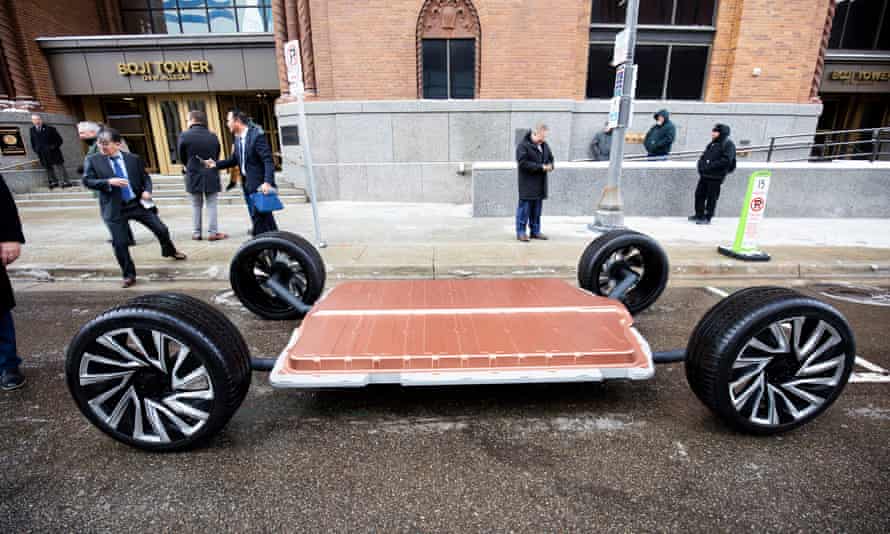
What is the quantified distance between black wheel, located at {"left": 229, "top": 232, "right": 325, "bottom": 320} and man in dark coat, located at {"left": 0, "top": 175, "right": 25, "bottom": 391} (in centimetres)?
150

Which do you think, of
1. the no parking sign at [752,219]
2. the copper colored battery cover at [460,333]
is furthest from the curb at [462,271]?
the copper colored battery cover at [460,333]

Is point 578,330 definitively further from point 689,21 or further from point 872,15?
point 872,15

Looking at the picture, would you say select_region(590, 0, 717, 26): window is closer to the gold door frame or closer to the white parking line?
the white parking line

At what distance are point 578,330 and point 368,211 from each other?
8.71 metres

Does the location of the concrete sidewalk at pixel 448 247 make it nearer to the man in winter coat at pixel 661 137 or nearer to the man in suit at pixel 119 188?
the man in suit at pixel 119 188

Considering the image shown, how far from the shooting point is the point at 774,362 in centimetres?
252

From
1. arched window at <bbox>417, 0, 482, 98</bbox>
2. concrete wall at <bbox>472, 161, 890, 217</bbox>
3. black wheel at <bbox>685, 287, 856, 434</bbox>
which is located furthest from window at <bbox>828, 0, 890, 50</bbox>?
black wheel at <bbox>685, 287, 856, 434</bbox>

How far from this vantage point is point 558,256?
6.63 meters

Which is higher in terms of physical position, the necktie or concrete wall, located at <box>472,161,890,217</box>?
the necktie

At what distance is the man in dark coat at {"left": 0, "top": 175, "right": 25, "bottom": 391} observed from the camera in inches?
122

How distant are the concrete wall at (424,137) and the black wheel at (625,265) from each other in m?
8.42

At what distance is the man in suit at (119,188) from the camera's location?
538 centimetres

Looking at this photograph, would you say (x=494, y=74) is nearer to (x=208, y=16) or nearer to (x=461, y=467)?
(x=461, y=467)

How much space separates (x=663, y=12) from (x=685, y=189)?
6.99 m
